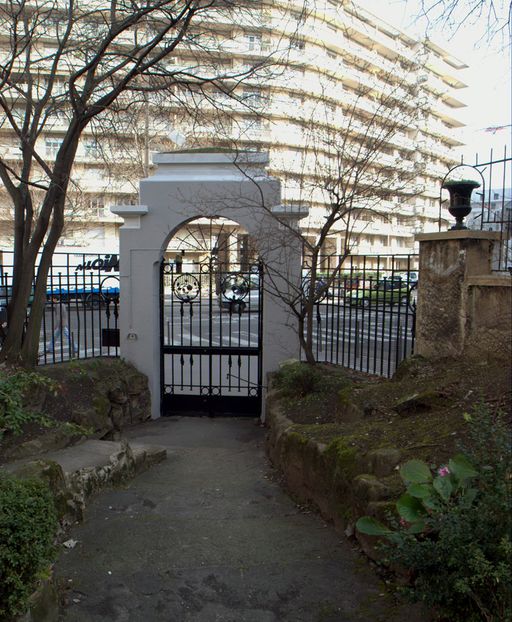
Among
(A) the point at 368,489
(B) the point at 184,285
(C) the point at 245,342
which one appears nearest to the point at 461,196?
(A) the point at 368,489

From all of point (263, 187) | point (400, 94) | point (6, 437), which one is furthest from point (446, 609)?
point (400, 94)

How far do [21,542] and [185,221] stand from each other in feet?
22.5

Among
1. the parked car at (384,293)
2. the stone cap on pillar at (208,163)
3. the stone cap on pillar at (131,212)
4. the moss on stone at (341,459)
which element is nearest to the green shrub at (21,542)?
the moss on stone at (341,459)

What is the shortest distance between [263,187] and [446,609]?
7.23 meters

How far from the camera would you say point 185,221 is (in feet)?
28.9

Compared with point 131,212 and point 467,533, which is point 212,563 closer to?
point 467,533

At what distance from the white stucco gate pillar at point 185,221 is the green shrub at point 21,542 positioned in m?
6.13

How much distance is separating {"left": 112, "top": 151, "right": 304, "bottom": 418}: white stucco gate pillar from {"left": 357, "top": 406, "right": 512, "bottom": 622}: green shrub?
6.04 metres

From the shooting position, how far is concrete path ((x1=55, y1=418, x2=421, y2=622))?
2.98m

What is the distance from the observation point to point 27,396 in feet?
21.2

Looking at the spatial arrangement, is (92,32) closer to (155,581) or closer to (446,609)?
(155,581)

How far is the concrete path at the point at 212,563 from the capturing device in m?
2.98

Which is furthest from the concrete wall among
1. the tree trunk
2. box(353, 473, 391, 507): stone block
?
the tree trunk

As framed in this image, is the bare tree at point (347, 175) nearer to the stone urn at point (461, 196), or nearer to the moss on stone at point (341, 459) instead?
the stone urn at point (461, 196)
